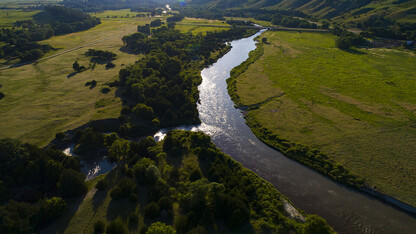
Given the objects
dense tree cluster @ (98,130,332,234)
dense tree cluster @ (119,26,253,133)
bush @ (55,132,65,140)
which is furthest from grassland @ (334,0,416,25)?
bush @ (55,132,65,140)

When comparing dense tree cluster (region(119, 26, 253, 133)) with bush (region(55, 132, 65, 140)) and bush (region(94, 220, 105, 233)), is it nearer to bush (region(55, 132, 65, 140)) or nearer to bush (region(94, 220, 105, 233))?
bush (region(55, 132, 65, 140))

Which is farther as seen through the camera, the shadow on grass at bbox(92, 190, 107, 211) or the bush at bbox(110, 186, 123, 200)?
the bush at bbox(110, 186, 123, 200)

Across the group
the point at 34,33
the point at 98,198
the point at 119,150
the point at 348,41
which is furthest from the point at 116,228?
the point at 34,33

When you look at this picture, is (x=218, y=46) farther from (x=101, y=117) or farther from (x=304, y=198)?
(x=304, y=198)

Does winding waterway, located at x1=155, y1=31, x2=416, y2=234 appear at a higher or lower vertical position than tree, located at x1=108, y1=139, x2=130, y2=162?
lower

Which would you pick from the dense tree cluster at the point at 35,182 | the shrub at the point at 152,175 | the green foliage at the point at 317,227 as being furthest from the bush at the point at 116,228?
the green foliage at the point at 317,227

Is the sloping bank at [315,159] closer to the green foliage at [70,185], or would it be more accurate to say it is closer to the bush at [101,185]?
the bush at [101,185]

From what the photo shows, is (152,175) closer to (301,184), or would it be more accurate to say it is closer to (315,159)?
(301,184)
